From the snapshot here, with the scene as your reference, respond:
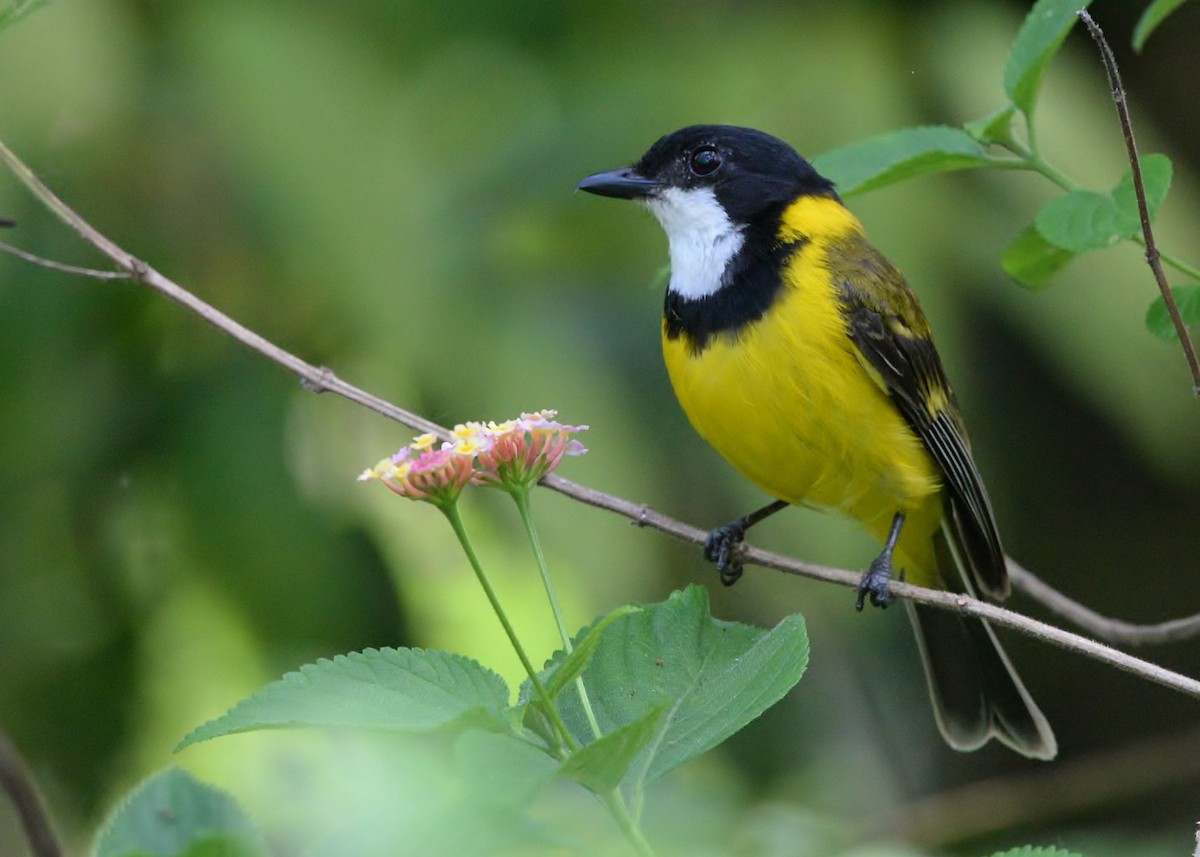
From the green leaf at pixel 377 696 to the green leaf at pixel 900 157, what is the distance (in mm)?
1177

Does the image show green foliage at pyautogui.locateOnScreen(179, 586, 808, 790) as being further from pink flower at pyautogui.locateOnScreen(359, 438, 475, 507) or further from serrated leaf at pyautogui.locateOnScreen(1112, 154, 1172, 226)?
serrated leaf at pyautogui.locateOnScreen(1112, 154, 1172, 226)

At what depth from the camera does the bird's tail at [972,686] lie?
324cm

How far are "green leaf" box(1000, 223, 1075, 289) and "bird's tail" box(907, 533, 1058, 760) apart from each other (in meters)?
1.12

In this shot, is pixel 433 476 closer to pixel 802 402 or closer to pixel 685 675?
pixel 685 675

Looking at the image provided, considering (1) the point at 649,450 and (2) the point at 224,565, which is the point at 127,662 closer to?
(2) the point at 224,565

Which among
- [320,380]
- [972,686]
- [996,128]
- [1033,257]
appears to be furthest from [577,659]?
[972,686]

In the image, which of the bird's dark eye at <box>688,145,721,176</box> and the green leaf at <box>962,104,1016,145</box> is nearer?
the green leaf at <box>962,104,1016,145</box>

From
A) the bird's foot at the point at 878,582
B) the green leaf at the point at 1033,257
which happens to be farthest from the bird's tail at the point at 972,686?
the green leaf at the point at 1033,257

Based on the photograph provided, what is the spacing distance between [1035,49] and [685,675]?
110cm

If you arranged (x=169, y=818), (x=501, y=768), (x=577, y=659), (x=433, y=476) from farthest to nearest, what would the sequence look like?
1. (x=433, y=476)
2. (x=577, y=659)
3. (x=501, y=768)
4. (x=169, y=818)

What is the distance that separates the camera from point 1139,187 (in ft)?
6.07

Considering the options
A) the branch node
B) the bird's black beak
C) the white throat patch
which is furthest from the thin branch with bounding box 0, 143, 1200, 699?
the bird's black beak

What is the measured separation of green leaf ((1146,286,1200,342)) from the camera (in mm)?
2045

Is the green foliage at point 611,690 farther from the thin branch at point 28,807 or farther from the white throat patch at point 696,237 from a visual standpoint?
the white throat patch at point 696,237
